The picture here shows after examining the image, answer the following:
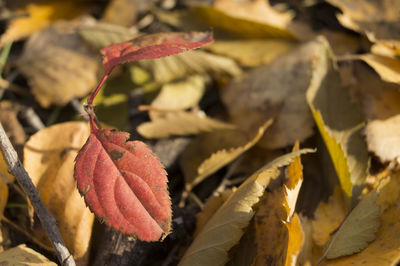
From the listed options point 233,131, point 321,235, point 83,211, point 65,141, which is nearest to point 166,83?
point 233,131

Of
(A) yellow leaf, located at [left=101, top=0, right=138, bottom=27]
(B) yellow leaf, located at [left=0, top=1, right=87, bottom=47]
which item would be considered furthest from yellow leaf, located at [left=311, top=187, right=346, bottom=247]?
(B) yellow leaf, located at [left=0, top=1, right=87, bottom=47]

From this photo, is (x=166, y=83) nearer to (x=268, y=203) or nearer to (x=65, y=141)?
(x=65, y=141)

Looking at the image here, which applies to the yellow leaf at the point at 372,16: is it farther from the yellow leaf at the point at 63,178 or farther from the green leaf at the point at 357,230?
the yellow leaf at the point at 63,178

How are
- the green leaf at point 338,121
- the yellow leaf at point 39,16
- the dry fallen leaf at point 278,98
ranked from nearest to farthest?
the green leaf at point 338,121 < the dry fallen leaf at point 278,98 < the yellow leaf at point 39,16

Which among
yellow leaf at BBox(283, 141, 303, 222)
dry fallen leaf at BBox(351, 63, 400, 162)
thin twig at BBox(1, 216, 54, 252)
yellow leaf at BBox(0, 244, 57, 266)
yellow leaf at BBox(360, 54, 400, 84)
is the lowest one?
thin twig at BBox(1, 216, 54, 252)

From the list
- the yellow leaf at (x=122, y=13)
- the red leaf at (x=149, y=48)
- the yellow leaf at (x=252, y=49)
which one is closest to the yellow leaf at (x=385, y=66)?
the yellow leaf at (x=252, y=49)

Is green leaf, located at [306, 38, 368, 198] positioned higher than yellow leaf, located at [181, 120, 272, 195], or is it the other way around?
green leaf, located at [306, 38, 368, 198]

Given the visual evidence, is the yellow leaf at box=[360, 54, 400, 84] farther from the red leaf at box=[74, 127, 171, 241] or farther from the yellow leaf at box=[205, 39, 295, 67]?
the red leaf at box=[74, 127, 171, 241]
